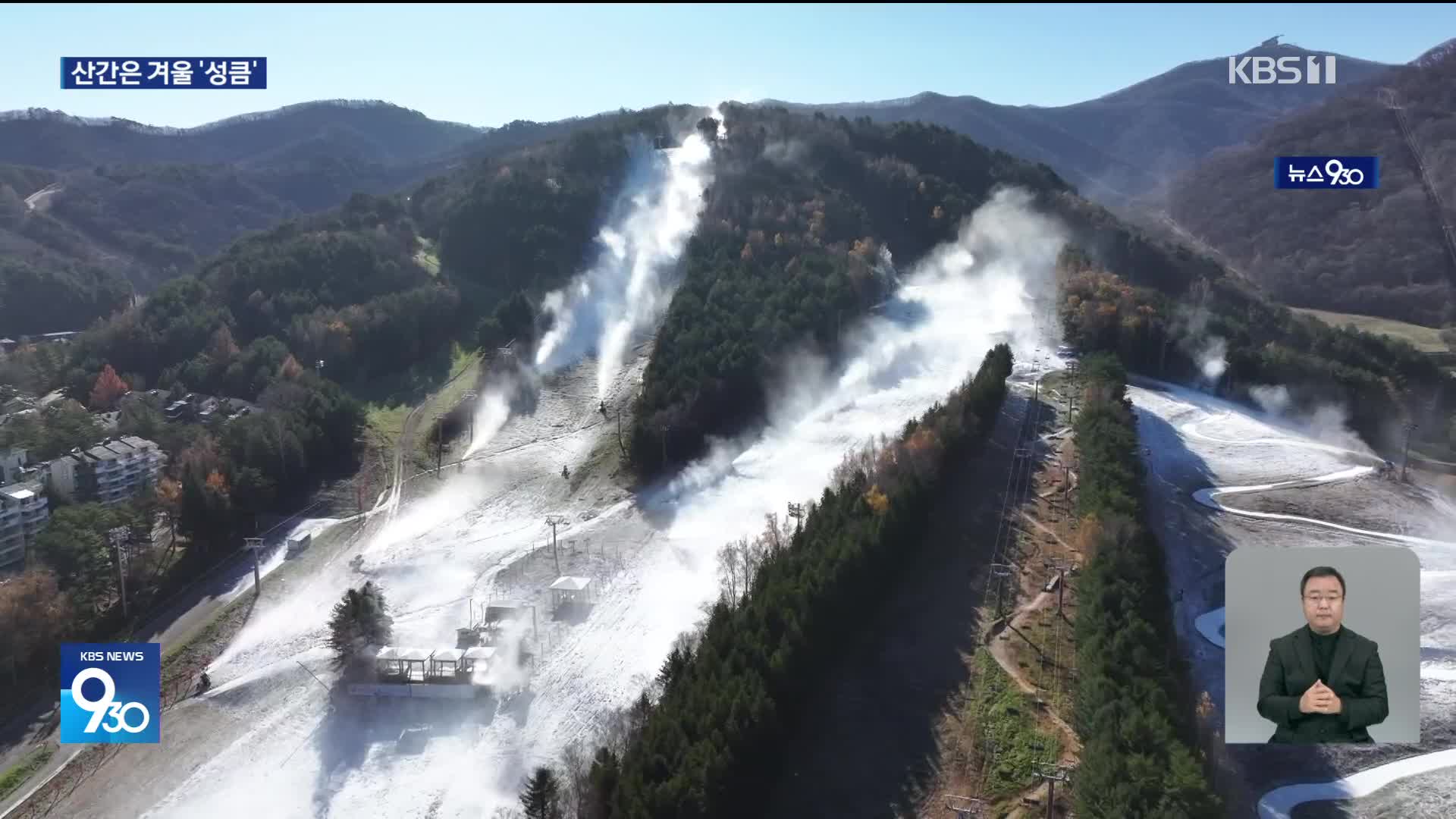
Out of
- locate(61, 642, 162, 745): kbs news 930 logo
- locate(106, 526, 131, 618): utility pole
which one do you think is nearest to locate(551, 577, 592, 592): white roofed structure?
locate(61, 642, 162, 745): kbs news 930 logo

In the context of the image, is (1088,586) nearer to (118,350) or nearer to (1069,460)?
(1069,460)

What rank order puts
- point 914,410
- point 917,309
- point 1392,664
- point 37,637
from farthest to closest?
point 917,309 → point 914,410 → point 37,637 → point 1392,664

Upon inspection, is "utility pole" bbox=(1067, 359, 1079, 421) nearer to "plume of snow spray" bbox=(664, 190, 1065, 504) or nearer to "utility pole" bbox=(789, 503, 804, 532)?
"plume of snow spray" bbox=(664, 190, 1065, 504)

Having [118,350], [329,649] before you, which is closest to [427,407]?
[118,350]

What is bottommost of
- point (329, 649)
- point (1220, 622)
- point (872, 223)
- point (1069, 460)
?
point (329, 649)

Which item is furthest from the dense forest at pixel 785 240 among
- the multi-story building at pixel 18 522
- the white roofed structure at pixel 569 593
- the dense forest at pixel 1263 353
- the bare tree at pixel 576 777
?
the multi-story building at pixel 18 522

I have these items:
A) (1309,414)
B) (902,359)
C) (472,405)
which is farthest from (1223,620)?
(472,405)

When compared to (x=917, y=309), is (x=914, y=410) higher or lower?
lower
